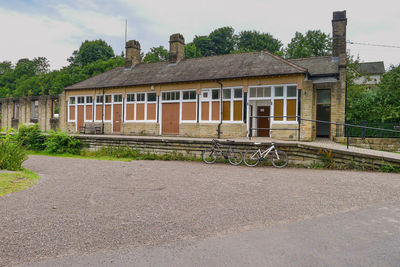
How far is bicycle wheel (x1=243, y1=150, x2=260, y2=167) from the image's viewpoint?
38.5 ft

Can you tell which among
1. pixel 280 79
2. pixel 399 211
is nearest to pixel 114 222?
pixel 399 211

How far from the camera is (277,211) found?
527 cm

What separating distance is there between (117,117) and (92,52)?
40.9 m

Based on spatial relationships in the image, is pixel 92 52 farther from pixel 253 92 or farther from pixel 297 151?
pixel 297 151

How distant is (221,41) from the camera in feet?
177

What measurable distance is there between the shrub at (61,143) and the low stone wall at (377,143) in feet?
46.3

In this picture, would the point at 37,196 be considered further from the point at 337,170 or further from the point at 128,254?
the point at 337,170

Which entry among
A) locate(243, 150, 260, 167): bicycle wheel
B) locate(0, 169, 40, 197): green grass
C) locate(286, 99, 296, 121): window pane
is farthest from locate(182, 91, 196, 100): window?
locate(0, 169, 40, 197): green grass

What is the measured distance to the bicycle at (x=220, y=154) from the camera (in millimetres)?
12281

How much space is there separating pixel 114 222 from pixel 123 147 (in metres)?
10.6

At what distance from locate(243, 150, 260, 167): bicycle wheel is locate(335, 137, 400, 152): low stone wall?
22.6 ft

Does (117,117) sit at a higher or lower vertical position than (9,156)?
higher

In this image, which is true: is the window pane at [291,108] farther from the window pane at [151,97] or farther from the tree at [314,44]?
the tree at [314,44]

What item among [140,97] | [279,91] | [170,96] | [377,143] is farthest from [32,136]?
[377,143]
